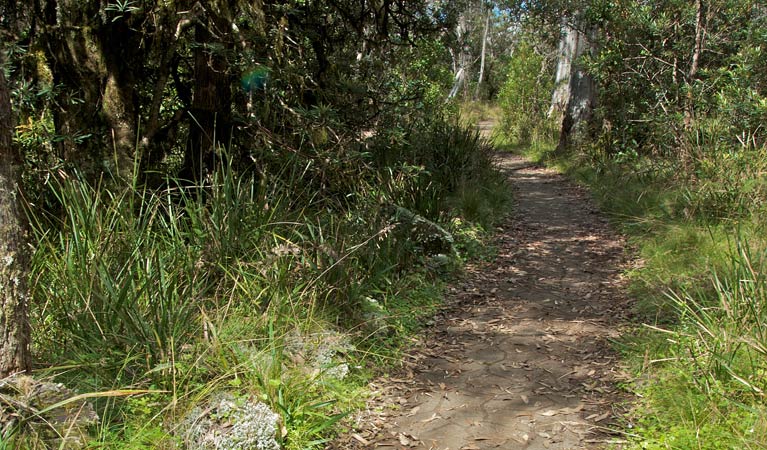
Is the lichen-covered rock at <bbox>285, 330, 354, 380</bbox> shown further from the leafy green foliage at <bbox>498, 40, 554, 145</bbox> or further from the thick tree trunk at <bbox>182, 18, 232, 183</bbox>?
the leafy green foliage at <bbox>498, 40, 554, 145</bbox>

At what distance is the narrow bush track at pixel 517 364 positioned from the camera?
345 centimetres

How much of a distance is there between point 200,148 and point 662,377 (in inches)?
159

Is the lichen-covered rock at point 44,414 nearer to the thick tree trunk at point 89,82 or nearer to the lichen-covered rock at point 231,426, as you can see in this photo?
the lichen-covered rock at point 231,426

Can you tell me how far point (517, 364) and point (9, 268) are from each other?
3195 millimetres

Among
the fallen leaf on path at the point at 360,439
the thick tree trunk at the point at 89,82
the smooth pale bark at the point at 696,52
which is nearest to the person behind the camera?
the fallen leaf on path at the point at 360,439

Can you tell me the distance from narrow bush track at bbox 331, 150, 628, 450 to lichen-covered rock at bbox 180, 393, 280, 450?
1.60 feet

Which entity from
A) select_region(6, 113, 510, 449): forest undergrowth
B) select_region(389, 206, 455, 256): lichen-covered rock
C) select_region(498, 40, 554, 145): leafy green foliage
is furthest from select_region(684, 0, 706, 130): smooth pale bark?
select_region(498, 40, 554, 145): leafy green foliage

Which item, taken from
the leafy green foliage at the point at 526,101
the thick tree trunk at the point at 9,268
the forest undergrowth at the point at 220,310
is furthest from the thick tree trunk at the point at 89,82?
the leafy green foliage at the point at 526,101

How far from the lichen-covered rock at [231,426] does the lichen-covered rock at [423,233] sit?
10.4 ft

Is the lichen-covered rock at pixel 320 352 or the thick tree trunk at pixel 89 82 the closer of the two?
the lichen-covered rock at pixel 320 352

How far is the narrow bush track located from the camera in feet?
11.3

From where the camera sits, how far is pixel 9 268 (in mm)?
2455

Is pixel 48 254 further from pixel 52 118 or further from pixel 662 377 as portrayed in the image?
pixel 662 377

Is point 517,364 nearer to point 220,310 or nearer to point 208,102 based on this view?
point 220,310
